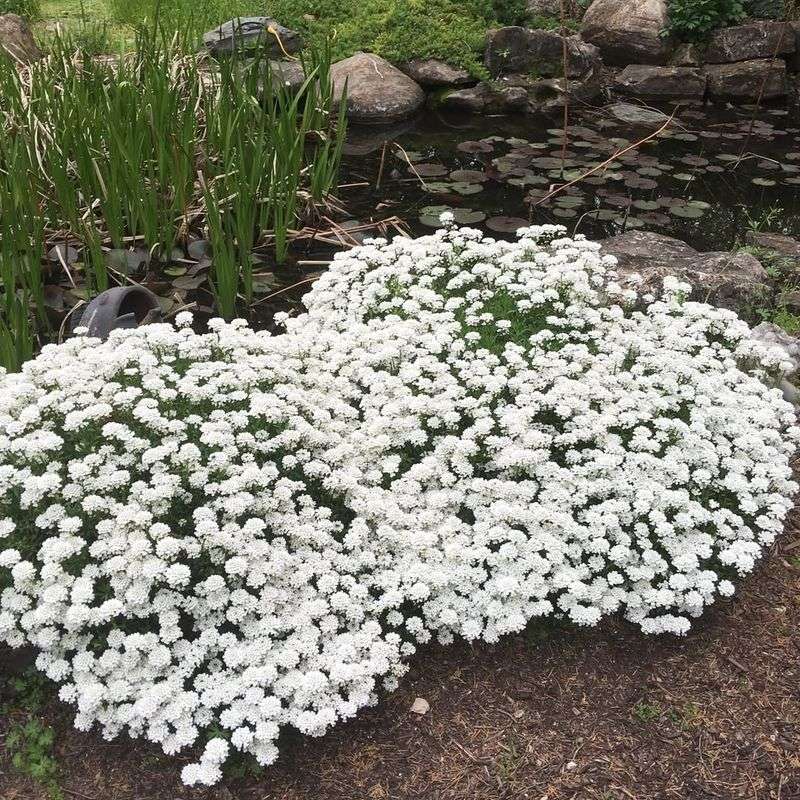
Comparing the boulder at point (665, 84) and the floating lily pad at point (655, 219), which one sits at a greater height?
the boulder at point (665, 84)

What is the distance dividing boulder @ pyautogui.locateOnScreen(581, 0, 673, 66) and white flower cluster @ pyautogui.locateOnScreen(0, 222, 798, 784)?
9.78 m

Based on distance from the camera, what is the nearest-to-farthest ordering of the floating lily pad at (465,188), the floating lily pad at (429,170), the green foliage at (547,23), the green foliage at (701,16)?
1. the floating lily pad at (465,188)
2. the floating lily pad at (429,170)
3. the green foliage at (701,16)
4. the green foliage at (547,23)

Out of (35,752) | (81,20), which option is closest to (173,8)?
(81,20)

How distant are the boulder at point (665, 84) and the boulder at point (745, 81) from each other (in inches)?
8.4

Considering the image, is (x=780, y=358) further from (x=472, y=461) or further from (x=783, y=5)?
(x=783, y=5)

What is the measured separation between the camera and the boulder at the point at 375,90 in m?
11.1

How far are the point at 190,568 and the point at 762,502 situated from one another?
109 inches

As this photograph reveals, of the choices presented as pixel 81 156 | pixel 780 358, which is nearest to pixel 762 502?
pixel 780 358

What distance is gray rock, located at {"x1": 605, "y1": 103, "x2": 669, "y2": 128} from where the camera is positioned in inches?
445

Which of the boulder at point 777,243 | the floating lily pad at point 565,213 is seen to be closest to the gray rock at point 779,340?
the boulder at point 777,243

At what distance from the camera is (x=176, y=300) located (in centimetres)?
625

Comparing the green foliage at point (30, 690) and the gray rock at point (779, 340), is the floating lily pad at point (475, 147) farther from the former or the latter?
the green foliage at point (30, 690)

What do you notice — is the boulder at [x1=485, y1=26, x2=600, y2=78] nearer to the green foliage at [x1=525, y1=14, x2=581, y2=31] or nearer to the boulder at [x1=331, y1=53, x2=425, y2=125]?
the green foliage at [x1=525, y1=14, x2=581, y2=31]

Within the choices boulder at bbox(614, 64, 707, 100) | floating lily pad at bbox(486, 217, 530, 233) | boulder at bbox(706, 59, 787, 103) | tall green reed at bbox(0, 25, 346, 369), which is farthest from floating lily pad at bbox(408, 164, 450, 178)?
boulder at bbox(706, 59, 787, 103)
